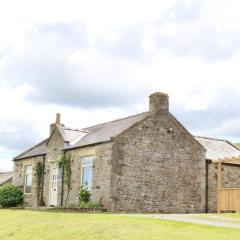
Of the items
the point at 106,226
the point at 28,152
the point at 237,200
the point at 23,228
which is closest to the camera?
the point at 106,226

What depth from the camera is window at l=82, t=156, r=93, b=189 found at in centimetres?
3475

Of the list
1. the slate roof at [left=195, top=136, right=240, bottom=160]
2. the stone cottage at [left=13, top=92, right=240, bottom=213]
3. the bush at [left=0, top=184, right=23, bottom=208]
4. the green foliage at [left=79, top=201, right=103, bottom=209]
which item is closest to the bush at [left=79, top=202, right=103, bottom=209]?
the green foliage at [left=79, top=201, right=103, bottom=209]

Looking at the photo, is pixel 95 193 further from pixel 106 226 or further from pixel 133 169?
pixel 106 226

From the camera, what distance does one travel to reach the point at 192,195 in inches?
1435

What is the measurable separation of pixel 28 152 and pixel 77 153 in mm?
10256

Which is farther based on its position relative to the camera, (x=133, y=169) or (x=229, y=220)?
(x=133, y=169)

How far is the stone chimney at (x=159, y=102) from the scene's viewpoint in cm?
3538

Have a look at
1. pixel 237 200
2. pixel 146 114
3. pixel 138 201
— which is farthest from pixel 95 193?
pixel 237 200

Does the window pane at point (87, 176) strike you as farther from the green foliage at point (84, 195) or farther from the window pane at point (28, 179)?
the window pane at point (28, 179)

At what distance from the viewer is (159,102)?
1399 inches

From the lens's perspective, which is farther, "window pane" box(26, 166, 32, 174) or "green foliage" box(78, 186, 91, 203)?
"window pane" box(26, 166, 32, 174)

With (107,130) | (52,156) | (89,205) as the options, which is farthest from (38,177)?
(89,205)

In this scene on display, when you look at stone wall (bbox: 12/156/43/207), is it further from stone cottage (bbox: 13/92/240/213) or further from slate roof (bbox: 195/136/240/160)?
slate roof (bbox: 195/136/240/160)

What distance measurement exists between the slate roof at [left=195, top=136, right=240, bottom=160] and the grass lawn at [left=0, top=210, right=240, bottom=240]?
1730 cm
